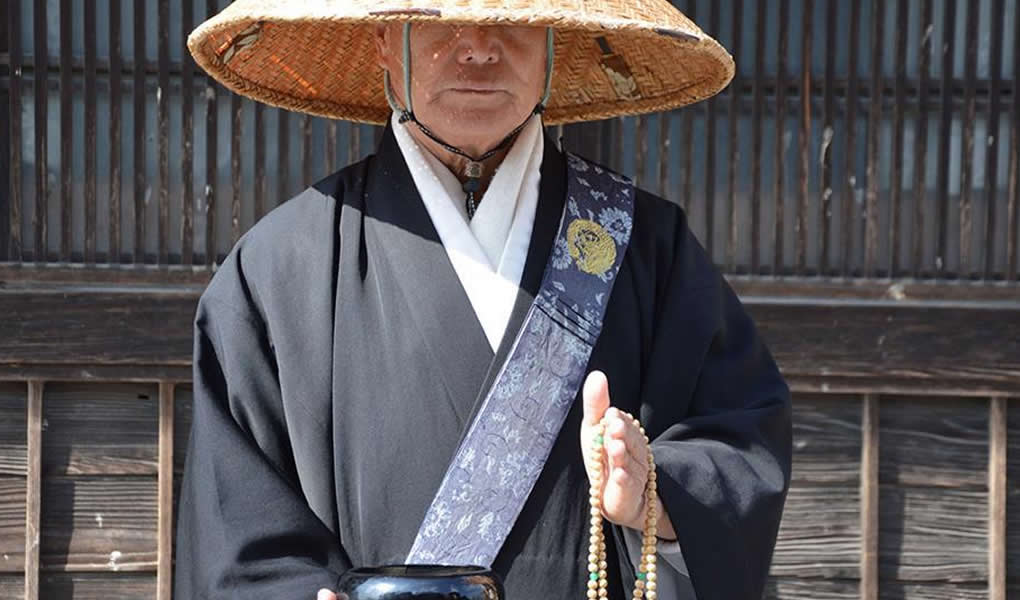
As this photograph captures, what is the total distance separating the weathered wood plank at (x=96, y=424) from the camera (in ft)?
14.2

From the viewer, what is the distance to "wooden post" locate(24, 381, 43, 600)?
428 cm

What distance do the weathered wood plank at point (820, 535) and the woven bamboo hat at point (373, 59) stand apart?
1479mm

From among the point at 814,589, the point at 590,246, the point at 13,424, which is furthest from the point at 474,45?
the point at 814,589

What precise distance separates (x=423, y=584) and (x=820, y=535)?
254cm

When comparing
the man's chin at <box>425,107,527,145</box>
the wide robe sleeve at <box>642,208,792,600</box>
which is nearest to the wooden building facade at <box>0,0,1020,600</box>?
the wide robe sleeve at <box>642,208,792,600</box>

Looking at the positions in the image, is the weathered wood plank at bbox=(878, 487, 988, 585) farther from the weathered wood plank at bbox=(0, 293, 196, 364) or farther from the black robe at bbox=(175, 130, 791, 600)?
the weathered wood plank at bbox=(0, 293, 196, 364)

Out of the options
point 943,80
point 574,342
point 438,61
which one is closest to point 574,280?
point 574,342

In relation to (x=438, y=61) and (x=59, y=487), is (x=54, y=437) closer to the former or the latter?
(x=59, y=487)

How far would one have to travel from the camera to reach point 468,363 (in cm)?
273

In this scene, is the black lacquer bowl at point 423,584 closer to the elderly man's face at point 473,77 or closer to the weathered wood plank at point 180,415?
the elderly man's face at point 473,77

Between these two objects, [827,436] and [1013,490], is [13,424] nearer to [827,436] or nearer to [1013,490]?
[827,436]

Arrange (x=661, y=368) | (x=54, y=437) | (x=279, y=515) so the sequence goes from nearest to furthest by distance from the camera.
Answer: (x=279, y=515), (x=661, y=368), (x=54, y=437)

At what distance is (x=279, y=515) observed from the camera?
2.63 m

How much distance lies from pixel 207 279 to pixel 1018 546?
2258mm
